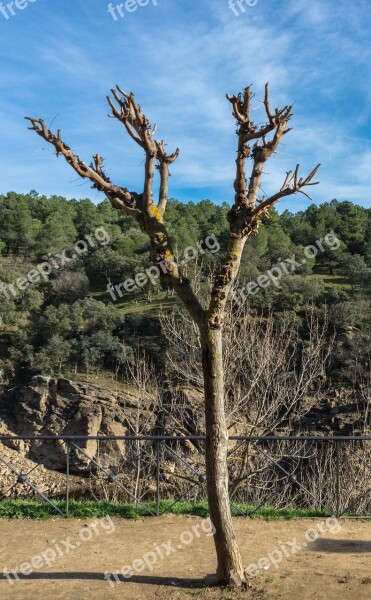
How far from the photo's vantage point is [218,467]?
15.0 ft

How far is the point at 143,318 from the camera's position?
29.5m

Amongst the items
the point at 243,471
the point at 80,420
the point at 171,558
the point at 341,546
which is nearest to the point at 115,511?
the point at 171,558

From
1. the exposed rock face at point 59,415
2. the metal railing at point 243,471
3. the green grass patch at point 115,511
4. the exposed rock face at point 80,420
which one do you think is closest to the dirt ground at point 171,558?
the green grass patch at point 115,511

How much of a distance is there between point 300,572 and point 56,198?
6797 centimetres

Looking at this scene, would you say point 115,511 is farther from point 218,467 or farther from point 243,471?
point 243,471

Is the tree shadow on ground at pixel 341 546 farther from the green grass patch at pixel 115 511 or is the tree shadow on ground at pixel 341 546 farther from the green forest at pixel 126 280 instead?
the green forest at pixel 126 280

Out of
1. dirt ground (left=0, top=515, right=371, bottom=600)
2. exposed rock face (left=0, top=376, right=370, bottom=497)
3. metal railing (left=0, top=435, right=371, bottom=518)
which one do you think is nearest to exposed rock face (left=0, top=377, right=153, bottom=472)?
exposed rock face (left=0, top=376, right=370, bottom=497)

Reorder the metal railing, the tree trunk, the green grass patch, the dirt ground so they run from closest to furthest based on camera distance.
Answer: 1. the tree trunk
2. the dirt ground
3. the green grass patch
4. the metal railing

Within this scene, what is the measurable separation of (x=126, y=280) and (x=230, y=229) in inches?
1101

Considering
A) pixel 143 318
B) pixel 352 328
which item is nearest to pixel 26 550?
pixel 352 328

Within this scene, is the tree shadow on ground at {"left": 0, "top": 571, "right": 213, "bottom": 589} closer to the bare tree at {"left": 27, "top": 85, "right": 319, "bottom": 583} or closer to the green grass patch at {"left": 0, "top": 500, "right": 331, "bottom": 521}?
the bare tree at {"left": 27, "top": 85, "right": 319, "bottom": 583}

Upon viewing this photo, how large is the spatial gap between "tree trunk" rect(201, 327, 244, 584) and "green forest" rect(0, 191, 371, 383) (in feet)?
30.5

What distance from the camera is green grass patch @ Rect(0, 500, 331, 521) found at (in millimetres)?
7156

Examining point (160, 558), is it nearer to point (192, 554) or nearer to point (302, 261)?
point (192, 554)
